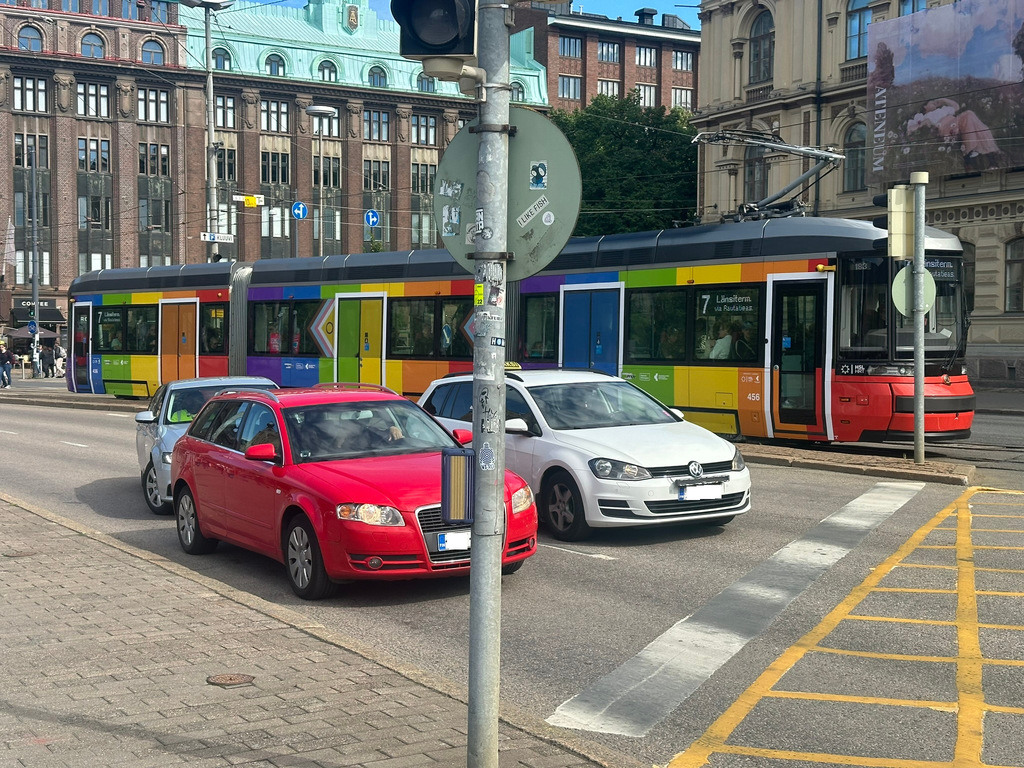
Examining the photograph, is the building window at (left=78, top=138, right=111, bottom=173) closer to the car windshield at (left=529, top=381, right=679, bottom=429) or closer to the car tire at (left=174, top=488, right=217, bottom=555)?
the car windshield at (left=529, top=381, right=679, bottom=429)

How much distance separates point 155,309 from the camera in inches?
1190

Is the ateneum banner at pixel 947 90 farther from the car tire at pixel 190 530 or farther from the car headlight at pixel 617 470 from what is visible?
the car tire at pixel 190 530

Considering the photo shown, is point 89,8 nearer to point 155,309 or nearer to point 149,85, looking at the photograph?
point 149,85

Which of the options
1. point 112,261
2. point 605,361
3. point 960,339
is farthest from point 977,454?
point 112,261

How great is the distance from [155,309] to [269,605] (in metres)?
23.7

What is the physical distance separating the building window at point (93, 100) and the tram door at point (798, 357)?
6581 centimetres

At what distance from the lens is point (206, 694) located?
5875 mm

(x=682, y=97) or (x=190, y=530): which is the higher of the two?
(x=682, y=97)

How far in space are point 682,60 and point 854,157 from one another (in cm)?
5539

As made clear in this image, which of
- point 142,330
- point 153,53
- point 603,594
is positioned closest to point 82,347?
point 142,330

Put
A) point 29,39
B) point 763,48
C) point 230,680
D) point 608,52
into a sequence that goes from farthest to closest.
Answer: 1. point 608,52
2. point 29,39
3. point 763,48
4. point 230,680

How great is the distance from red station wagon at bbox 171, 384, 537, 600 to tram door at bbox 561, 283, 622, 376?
9.24 metres

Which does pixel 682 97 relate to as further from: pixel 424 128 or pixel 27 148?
pixel 27 148

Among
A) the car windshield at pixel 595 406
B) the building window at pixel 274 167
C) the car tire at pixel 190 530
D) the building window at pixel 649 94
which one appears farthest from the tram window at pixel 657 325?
the building window at pixel 649 94
